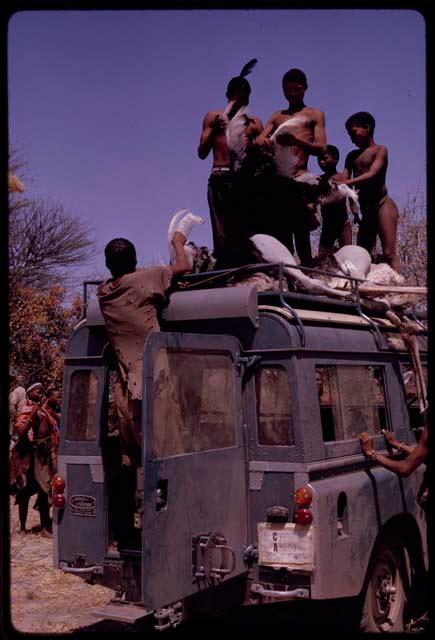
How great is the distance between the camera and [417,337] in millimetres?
7184

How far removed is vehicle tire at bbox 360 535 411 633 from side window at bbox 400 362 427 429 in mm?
1151

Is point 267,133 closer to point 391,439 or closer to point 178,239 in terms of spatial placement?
point 178,239

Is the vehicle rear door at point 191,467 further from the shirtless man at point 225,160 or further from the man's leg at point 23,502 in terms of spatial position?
the man's leg at point 23,502

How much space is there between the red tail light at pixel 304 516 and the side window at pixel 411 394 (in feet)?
7.22

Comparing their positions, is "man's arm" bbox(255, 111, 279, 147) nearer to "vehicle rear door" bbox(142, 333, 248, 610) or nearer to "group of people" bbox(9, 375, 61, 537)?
"vehicle rear door" bbox(142, 333, 248, 610)

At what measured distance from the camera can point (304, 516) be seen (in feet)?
16.1

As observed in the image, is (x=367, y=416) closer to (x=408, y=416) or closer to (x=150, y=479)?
(x=408, y=416)

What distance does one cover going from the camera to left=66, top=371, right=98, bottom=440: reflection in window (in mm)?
6012

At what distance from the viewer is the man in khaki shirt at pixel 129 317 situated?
16.7 ft

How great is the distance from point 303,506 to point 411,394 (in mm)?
2321

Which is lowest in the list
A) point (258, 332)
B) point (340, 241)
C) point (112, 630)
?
point (112, 630)

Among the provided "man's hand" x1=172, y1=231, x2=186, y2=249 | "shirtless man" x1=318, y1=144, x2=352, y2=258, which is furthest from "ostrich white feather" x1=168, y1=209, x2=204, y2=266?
"shirtless man" x1=318, y1=144, x2=352, y2=258
